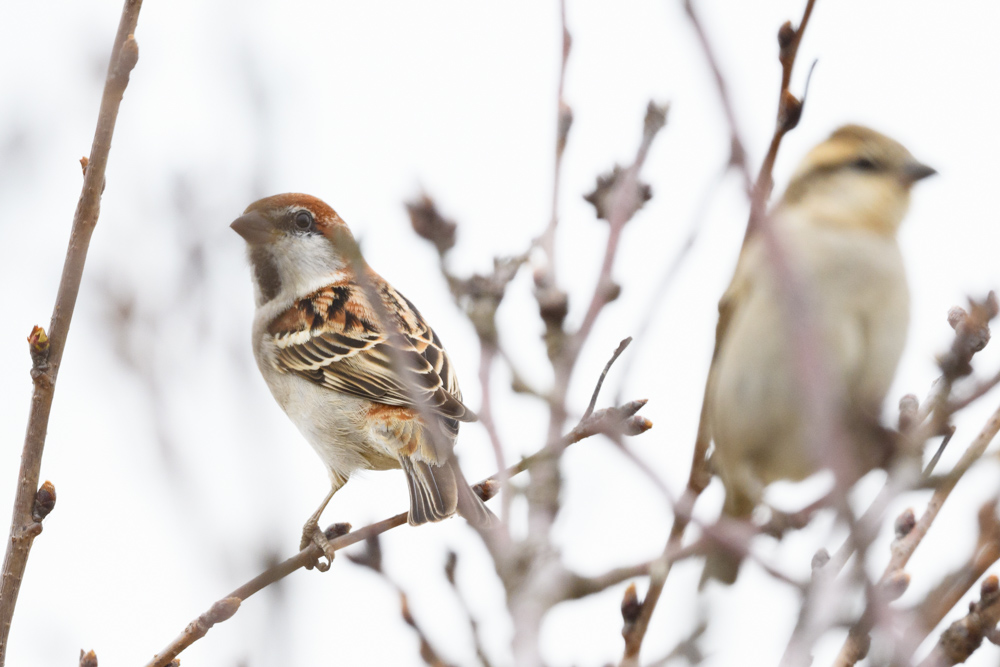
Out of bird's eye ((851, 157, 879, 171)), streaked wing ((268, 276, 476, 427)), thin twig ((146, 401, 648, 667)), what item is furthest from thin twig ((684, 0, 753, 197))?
streaked wing ((268, 276, 476, 427))

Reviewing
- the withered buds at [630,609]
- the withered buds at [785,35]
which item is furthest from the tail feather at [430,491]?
the withered buds at [785,35]

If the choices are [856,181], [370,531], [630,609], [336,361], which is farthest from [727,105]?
[336,361]

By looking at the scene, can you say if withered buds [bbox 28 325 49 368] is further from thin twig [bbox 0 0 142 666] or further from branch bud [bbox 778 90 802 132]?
branch bud [bbox 778 90 802 132]

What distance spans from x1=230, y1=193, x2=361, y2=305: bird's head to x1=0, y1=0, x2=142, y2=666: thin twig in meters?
3.82

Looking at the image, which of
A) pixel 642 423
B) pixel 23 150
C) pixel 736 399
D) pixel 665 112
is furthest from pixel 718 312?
pixel 23 150

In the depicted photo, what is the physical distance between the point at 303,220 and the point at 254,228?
16.1 inches

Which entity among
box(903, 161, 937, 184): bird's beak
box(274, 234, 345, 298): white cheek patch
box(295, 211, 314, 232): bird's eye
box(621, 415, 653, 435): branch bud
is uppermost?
box(295, 211, 314, 232): bird's eye

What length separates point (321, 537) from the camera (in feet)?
16.8

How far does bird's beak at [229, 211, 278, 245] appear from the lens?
632 centimetres

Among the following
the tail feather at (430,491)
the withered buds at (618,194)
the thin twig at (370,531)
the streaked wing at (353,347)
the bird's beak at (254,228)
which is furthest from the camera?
the bird's beak at (254,228)

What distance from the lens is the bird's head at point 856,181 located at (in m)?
3.62

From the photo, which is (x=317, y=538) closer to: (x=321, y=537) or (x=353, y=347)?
(x=321, y=537)

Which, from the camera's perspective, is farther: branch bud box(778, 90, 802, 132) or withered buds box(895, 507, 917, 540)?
withered buds box(895, 507, 917, 540)

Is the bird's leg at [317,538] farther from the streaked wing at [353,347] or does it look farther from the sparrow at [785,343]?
the sparrow at [785,343]
